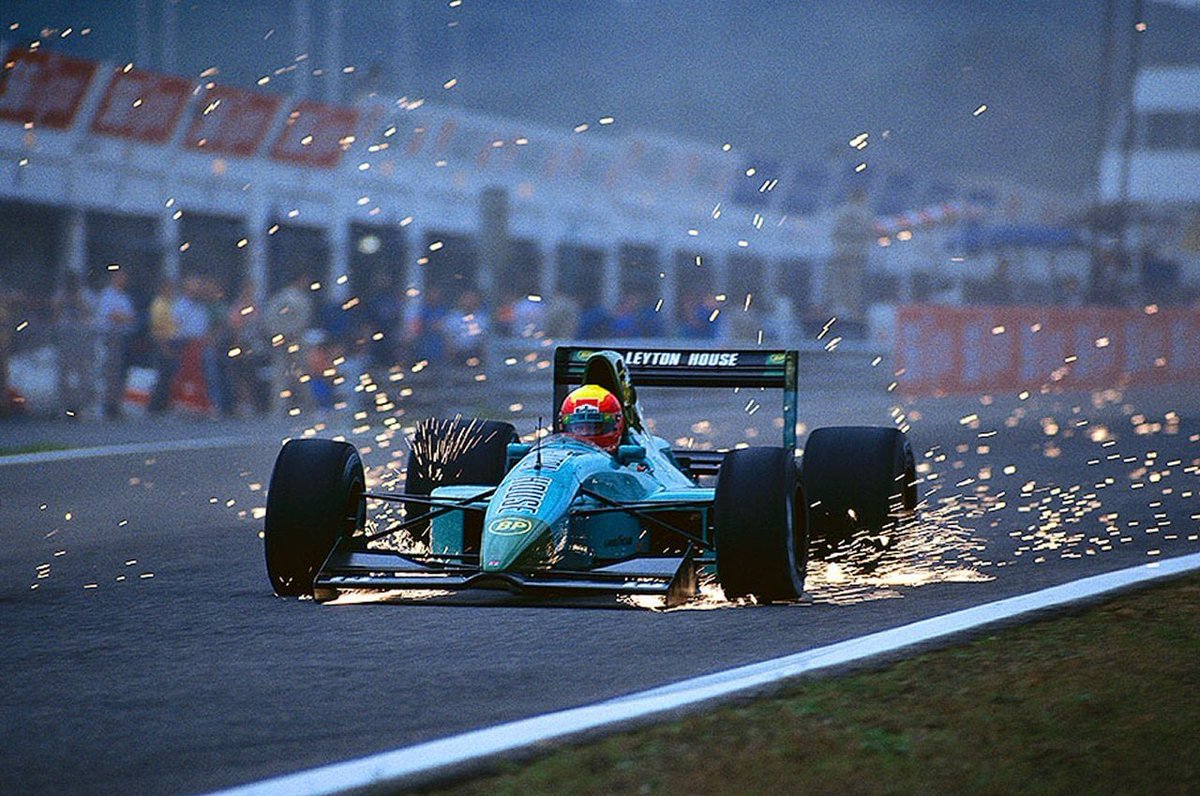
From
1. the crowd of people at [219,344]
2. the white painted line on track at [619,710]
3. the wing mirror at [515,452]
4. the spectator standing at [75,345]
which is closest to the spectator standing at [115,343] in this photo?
the crowd of people at [219,344]

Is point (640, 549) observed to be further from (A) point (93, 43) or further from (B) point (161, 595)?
(A) point (93, 43)

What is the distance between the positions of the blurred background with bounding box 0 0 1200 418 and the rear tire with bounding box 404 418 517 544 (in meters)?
10.4

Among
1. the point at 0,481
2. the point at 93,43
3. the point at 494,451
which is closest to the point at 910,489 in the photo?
the point at 494,451

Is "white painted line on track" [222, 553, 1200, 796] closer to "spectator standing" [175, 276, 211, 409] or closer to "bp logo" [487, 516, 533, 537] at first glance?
"bp logo" [487, 516, 533, 537]

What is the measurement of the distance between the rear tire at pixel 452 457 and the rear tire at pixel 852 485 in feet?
5.07

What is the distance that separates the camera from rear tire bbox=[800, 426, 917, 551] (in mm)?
9023

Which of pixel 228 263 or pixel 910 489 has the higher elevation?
pixel 228 263

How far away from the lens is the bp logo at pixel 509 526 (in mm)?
7496

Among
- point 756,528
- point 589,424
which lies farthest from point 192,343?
point 756,528

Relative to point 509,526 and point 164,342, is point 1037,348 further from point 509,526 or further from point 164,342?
point 509,526

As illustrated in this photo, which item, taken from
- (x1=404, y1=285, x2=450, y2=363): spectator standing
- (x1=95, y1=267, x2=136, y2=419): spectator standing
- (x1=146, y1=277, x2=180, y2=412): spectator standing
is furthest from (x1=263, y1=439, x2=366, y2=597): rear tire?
(x1=404, y1=285, x2=450, y2=363): spectator standing

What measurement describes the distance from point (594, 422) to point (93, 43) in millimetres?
36010

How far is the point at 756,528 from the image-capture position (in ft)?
24.6

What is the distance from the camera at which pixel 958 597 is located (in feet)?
26.3
